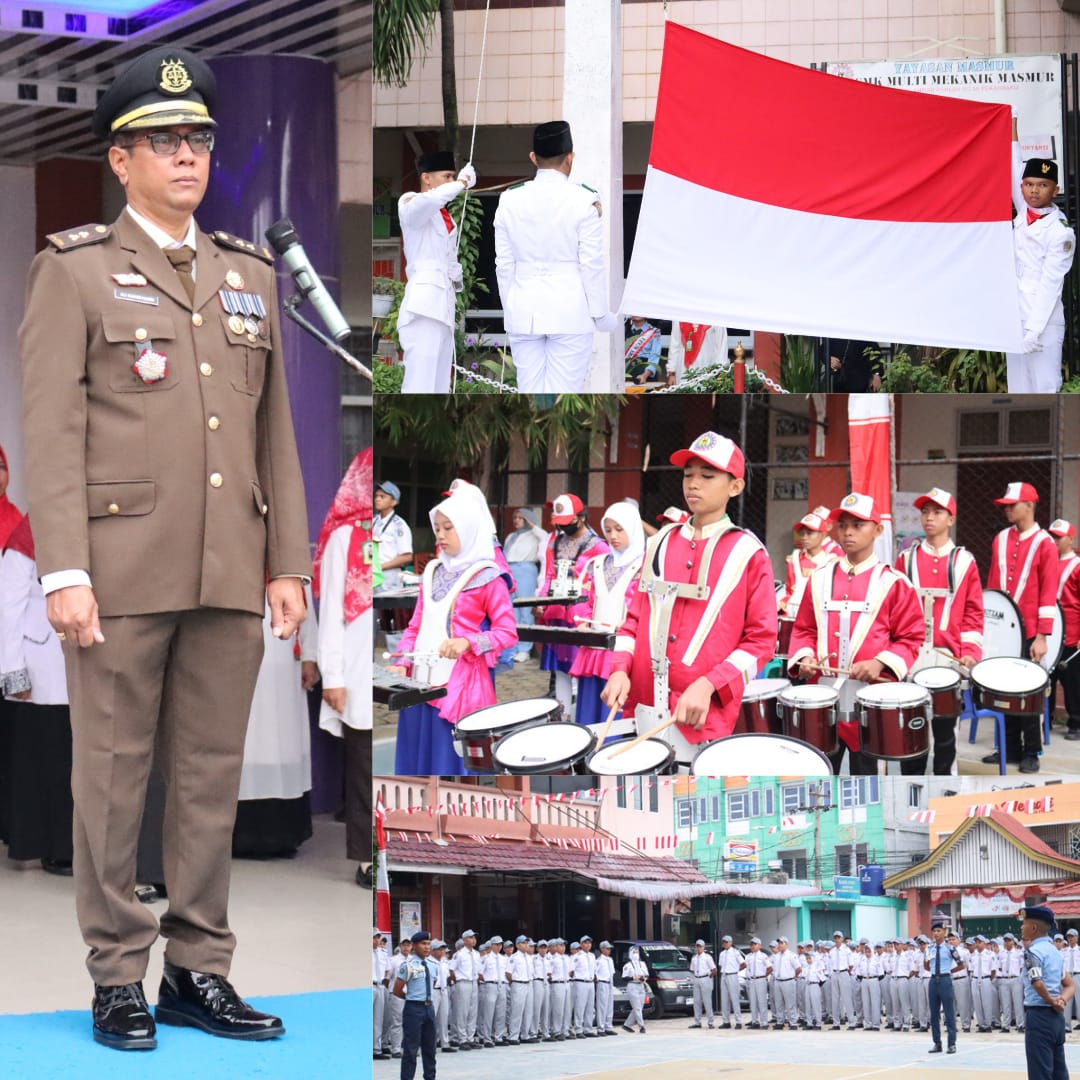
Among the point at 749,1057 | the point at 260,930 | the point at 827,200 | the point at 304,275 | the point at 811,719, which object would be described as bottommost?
the point at 749,1057

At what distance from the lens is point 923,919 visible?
17.5ft

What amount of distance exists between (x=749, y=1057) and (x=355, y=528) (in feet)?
6.64

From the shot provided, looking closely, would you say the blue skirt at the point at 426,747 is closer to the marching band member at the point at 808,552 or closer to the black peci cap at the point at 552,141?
the marching band member at the point at 808,552

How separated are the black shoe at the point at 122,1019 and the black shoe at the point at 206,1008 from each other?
9cm

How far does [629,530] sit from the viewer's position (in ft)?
17.5

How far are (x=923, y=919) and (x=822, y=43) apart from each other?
14.8ft

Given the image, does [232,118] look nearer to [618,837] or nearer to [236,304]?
[236,304]

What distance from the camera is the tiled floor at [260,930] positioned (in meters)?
4.34

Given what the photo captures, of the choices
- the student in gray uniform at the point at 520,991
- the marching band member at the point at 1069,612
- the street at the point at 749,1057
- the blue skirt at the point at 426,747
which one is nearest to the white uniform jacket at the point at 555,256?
the blue skirt at the point at 426,747

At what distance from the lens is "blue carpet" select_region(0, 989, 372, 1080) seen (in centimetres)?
419

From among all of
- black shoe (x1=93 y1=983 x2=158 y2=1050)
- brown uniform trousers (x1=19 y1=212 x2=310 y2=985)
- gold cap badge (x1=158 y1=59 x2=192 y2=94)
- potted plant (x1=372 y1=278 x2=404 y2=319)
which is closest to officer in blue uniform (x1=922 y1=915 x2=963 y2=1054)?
brown uniform trousers (x1=19 y1=212 x2=310 y2=985)

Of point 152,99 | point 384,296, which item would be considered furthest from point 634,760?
point 384,296

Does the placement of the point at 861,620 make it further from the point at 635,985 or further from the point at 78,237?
the point at 78,237

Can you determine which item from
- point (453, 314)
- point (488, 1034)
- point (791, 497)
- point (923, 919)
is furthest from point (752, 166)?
point (488, 1034)
